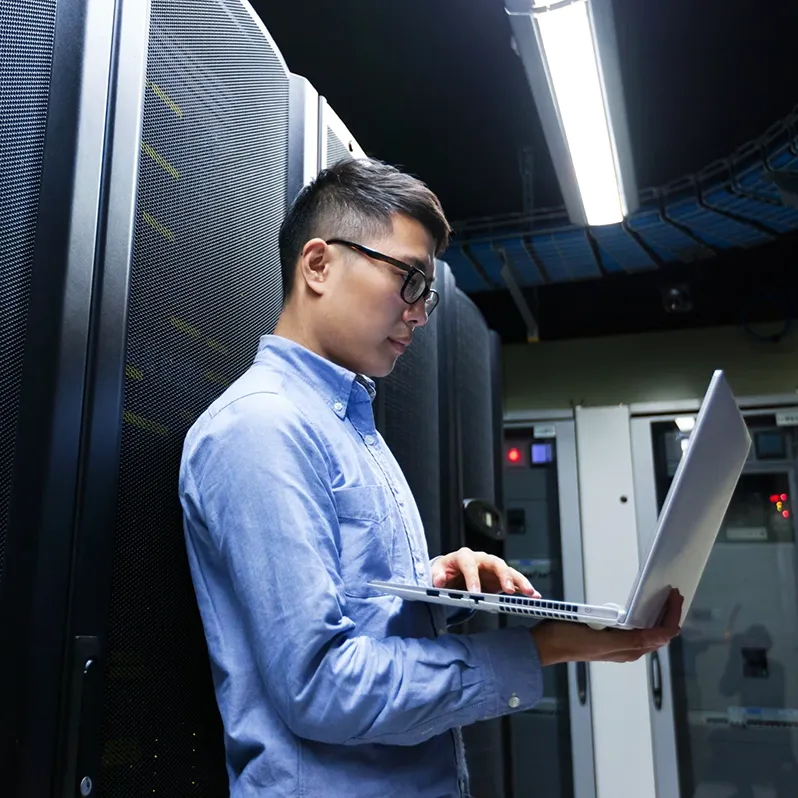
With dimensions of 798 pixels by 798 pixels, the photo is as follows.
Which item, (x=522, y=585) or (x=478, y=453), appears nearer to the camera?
(x=522, y=585)

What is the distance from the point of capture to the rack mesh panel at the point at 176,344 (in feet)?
2.68

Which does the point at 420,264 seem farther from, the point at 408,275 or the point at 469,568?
the point at 469,568

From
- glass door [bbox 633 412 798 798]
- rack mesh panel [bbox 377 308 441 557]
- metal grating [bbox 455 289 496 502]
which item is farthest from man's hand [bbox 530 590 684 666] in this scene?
glass door [bbox 633 412 798 798]

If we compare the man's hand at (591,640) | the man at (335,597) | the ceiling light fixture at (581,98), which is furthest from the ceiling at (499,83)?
the man's hand at (591,640)

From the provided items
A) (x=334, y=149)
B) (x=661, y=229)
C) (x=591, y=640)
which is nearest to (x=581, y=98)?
(x=334, y=149)

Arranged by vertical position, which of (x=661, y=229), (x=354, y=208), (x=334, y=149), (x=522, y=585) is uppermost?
(x=661, y=229)

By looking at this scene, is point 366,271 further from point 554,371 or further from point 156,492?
point 554,371

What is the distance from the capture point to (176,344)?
37.6 inches

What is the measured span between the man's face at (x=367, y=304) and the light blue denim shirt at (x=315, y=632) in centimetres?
15

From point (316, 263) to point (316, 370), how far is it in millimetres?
165

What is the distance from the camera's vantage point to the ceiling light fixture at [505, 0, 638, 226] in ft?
5.85

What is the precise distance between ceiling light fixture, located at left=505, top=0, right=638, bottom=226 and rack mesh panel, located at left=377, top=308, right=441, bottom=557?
0.73 meters

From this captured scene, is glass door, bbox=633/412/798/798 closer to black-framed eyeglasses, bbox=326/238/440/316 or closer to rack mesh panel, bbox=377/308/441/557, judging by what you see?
rack mesh panel, bbox=377/308/441/557

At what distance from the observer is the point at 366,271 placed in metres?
1.05
